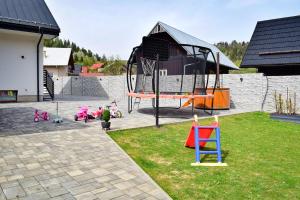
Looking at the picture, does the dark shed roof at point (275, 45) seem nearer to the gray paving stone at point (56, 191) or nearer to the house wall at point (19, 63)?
the house wall at point (19, 63)

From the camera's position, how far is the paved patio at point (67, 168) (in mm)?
3055

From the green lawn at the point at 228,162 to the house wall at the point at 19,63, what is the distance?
9.91 meters

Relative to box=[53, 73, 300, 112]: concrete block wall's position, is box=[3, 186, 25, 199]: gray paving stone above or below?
below

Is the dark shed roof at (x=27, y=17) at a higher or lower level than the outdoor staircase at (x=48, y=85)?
higher

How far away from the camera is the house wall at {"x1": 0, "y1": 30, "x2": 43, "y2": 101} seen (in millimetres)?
13438

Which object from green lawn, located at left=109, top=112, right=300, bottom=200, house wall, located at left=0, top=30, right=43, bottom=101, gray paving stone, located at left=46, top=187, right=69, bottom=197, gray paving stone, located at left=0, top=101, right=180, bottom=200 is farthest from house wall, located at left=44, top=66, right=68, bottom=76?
gray paving stone, located at left=46, top=187, right=69, bottom=197

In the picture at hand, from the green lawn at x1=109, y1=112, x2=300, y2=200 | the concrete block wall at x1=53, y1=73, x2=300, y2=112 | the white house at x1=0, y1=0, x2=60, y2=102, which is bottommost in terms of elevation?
the green lawn at x1=109, y1=112, x2=300, y2=200

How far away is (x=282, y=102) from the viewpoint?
35.0ft

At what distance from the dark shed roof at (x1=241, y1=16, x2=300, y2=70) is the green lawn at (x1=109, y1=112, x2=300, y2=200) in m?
7.89

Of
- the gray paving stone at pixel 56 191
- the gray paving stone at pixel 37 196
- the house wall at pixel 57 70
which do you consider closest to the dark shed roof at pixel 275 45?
the gray paving stone at pixel 56 191

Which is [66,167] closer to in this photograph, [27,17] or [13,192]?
[13,192]

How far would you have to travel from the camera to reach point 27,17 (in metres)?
13.4

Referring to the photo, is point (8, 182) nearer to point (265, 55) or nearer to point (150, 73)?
point (150, 73)

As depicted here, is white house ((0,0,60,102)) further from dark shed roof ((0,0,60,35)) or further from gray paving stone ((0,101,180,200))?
gray paving stone ((0,101,180,200))
